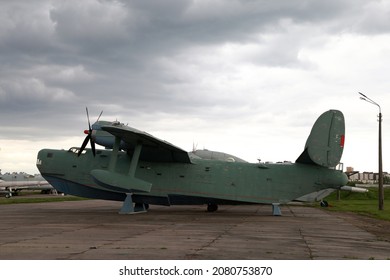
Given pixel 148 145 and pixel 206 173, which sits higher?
pixel 148 145

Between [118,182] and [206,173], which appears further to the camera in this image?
[206,173]

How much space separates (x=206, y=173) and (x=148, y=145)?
4.12 m

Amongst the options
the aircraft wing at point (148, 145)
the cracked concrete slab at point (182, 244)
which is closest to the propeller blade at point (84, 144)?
the aircraft wing at point (148, 145)

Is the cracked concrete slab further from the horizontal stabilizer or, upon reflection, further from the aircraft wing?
the aircraft wing

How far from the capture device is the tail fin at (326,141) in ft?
92.8

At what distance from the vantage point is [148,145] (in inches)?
1112

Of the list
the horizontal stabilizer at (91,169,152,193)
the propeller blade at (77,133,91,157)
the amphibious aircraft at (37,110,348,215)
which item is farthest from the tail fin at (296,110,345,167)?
the propeller blade at (77,133,91,157)

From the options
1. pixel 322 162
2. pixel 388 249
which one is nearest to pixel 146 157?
pixel 322 162

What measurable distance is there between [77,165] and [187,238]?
624 inches

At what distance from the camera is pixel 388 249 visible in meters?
14.3

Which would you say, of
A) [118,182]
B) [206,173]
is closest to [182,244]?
[118,182]

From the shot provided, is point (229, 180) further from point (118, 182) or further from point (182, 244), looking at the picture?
point (182, 244)

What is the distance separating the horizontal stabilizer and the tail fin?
1014 centimetres
